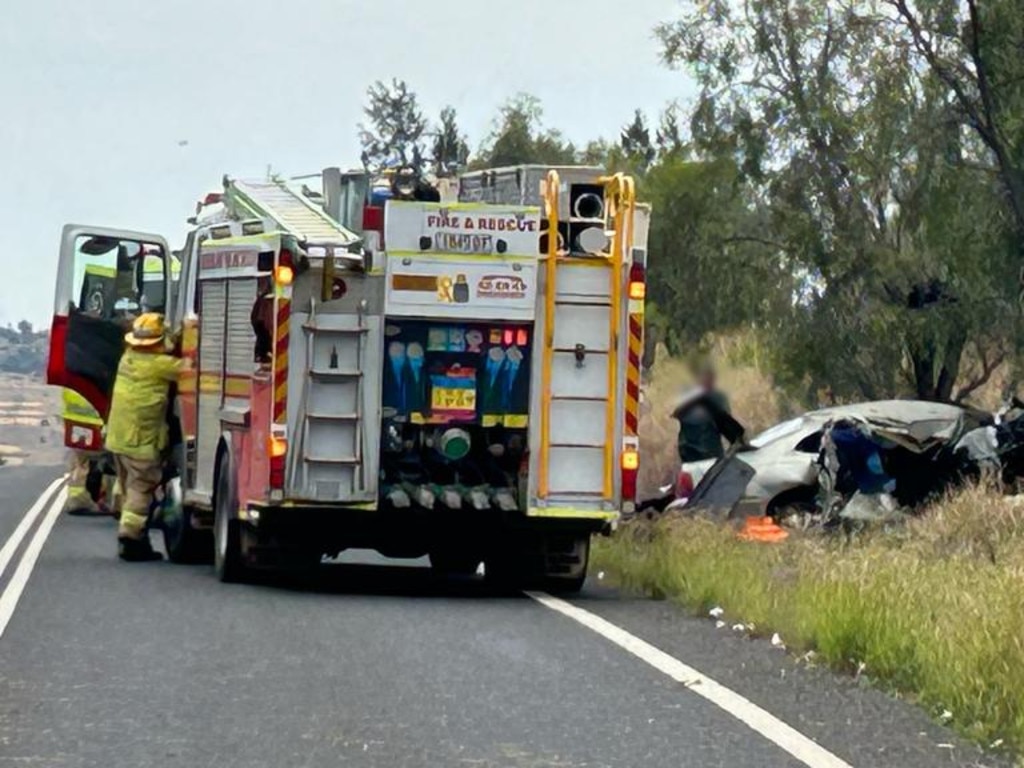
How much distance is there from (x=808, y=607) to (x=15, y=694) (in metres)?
4.58

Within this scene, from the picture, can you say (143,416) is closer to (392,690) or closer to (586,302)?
(586,302)

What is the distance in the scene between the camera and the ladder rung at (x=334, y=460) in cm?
1523

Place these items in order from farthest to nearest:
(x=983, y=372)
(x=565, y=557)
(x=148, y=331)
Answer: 1. (x=983, y=372)
2. (x=148, y=331)
3. (x=565, y=557)

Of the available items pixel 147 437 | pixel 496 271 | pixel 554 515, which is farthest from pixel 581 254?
pixel 147 437

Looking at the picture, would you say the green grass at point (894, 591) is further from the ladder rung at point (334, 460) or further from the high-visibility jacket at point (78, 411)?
the high-visibility jacket at point (78, 411)

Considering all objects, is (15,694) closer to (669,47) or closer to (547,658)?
(547,658)

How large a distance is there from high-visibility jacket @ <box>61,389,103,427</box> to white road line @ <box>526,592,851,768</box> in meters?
11.7

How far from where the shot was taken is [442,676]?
1105 centimetres

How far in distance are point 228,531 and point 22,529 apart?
784cm

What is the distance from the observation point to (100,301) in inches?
933

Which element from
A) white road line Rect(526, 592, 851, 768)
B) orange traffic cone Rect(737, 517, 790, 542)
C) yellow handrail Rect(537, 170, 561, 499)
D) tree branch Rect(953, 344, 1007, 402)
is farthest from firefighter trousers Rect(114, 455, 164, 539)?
tree branch Rect(953, 344, 1007, 402)

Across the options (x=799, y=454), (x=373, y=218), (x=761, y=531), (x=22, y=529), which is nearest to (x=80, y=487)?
(x=22, y=529)

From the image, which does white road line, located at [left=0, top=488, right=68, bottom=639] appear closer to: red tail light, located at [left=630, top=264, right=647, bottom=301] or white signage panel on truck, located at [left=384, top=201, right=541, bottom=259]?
white signage panel on truck, located at [left=384, top=201, right=541, bottom=259]

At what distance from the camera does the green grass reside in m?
10.1
